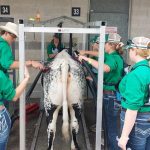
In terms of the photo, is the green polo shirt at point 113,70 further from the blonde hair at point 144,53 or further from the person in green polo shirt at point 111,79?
the blonde hair at point 144,53

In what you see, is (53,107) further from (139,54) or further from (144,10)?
(144,10)

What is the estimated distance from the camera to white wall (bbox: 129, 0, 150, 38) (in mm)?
6789

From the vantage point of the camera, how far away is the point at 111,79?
3.85 metres

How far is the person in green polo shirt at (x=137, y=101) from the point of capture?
2432mm

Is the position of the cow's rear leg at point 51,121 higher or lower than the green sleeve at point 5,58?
lower

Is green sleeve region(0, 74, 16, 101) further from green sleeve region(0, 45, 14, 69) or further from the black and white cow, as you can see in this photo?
the black and white cow

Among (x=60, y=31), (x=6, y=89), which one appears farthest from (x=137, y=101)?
(x=60, y=31)

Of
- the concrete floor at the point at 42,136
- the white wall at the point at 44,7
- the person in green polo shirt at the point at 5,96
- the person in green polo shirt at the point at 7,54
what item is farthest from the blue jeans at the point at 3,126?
the white wall at the point at 44,7

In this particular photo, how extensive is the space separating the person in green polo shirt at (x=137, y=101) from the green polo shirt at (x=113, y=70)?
3.40ft

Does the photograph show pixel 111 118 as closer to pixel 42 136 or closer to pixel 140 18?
pixel 42 136

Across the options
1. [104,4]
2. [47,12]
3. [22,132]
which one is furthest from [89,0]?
[22,132]

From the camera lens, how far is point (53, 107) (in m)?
3.65

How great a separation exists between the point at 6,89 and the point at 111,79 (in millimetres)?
1635

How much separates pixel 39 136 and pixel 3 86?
7.56 feet
